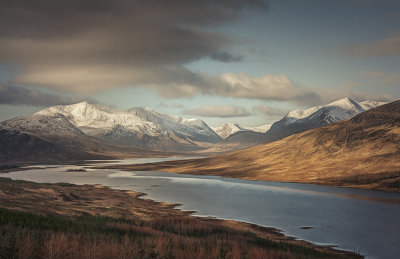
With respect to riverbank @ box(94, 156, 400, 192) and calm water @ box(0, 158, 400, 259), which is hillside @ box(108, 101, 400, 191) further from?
calm water @ box(0, 158, 400, 259)

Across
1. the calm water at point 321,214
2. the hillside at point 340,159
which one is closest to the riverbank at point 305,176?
the hillside at point 340,159

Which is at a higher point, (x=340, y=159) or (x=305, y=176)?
(x=340, y=159)

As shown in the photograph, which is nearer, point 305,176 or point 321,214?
point 321,214

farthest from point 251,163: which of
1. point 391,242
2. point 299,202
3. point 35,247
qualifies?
point 35,247

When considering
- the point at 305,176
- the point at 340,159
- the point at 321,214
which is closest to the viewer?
the point at 321,214

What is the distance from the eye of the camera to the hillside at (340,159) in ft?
403

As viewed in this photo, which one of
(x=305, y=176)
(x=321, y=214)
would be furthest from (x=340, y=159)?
(x=321, y=214)

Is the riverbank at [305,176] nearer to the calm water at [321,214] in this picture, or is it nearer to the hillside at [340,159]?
the hillside at [340,159]

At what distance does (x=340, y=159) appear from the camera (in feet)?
501

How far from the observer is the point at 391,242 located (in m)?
Answer: 40.2

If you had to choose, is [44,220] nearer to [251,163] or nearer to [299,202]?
[299,202]

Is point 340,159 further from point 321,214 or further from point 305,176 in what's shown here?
point 321,214

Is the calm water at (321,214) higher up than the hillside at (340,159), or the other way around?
the hillside at (340,159)

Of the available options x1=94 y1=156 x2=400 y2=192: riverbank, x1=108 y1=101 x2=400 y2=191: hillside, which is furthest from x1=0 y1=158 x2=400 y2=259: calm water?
x1=108 y1=101 x2=400 y2=191: hillside
